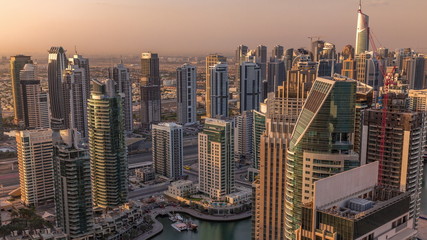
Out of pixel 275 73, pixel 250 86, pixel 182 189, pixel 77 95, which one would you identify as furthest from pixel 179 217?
pixel 275 73

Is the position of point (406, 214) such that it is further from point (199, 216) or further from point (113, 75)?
point (113, 75)

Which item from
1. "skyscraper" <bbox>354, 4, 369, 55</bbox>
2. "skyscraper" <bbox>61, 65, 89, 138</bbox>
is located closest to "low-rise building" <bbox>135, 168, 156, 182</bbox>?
"skyscraper" <bbox>61, 65, 89, 138</bbox>

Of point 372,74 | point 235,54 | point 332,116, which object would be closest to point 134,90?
point 235,54

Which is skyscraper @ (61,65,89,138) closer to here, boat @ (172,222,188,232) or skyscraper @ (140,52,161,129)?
skyscraper @ (140,52,161,129)

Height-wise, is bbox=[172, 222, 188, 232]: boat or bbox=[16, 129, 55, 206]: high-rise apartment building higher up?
bbox=[16, 129, 55, 206]: high-rise apartment building

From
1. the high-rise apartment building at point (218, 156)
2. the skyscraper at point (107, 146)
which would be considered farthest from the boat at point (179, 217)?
the skyscraper at point (107, 146)

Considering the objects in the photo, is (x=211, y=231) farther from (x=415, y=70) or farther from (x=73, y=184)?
(x=415, y=70)

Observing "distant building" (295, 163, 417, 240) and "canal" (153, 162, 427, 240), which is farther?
"canal" (153, 162, 427, 240)
